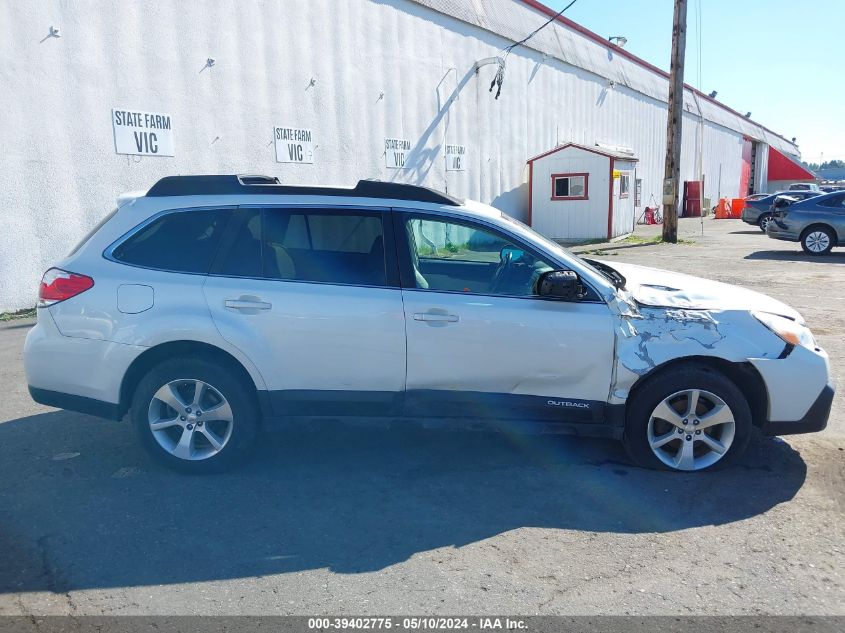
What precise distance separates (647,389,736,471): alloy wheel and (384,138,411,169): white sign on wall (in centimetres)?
1242

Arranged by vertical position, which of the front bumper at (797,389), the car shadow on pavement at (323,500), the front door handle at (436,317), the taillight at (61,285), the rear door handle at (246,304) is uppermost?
the taillight at (61,285)

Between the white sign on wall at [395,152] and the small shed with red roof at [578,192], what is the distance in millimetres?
6397

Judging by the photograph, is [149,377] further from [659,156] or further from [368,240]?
[659,156]

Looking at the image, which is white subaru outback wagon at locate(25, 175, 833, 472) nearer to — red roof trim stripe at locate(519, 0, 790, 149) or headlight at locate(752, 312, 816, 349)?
headlight at locate(752, 312, 816, 349)

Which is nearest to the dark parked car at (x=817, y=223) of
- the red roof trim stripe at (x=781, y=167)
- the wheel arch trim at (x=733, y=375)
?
the wheel arch trim at (x=733, y=375)

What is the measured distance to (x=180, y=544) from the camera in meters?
3.37

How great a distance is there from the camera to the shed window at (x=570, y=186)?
20500mm

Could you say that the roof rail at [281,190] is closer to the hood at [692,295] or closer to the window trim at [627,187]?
the hood at [692,295]

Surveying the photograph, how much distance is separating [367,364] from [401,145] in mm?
12749

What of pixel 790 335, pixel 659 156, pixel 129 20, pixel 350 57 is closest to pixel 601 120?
pixel 659 156

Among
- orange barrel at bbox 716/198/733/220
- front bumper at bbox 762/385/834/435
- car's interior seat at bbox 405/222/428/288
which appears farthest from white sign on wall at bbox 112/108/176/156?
orange barrel at bbox 716/198/733/220

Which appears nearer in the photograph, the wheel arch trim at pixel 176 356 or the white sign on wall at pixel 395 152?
the wheel arch trim at pixel 176 356

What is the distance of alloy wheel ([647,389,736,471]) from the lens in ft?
13.1

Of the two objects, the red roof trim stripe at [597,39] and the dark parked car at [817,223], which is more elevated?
the red roof trim stripe at [597,39]
